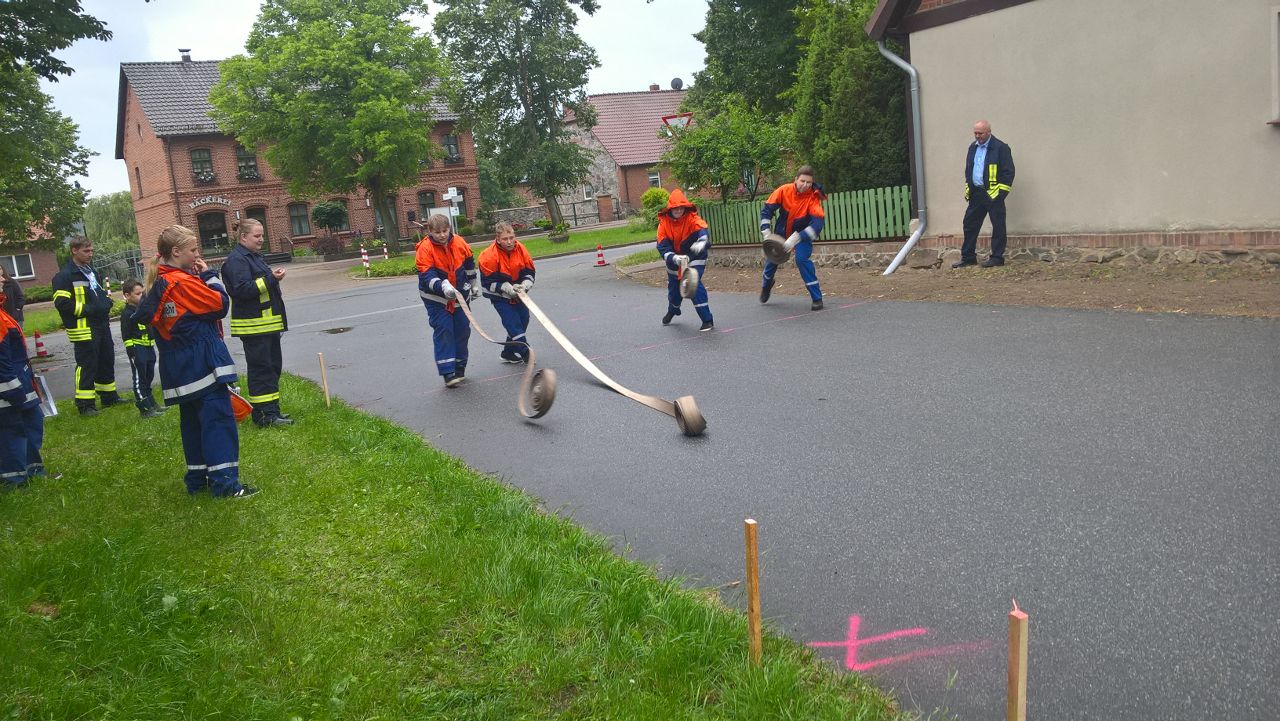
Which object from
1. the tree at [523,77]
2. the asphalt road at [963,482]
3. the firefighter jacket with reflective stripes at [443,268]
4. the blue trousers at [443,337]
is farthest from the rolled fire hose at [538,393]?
the tree at [523,77]

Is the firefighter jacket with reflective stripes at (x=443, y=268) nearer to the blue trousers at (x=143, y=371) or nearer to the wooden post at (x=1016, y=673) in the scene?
the blue trousers at (x=143, y=371)

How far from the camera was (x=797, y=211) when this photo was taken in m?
12.4

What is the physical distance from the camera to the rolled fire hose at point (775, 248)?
12136 mm

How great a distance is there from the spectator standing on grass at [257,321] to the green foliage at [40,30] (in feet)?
10.8

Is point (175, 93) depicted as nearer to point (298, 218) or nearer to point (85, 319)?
point (298, 218)

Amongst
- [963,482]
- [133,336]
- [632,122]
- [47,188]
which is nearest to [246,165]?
[47,188]

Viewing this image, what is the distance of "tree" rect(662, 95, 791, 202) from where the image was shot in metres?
19.0

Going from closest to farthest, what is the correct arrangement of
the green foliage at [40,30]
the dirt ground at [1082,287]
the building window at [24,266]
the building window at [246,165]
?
the green foliage at [40,30] → the dirt ground at [1082,287] → the building window at [246,165] → the building window at [24,266]

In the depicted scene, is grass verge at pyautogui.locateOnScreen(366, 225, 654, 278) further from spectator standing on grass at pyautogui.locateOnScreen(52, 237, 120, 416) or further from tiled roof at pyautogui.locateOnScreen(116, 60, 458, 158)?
spectator standing on grass at pyautogui.locateOnScreen(52, 237, 120, 416)

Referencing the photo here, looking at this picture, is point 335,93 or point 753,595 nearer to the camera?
point 753,595

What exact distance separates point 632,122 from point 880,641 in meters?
64.9

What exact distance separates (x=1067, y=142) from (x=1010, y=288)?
276 centimetres

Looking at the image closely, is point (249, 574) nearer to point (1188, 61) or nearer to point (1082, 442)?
point (1082, 442)

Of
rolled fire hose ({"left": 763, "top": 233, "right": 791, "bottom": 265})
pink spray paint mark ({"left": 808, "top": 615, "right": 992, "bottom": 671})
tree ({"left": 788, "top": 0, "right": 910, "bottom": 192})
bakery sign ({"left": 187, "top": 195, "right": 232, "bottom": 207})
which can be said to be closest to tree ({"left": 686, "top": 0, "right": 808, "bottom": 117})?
tree ({"left": 788, "top": 0, "right": 910, "bottom": 192})
